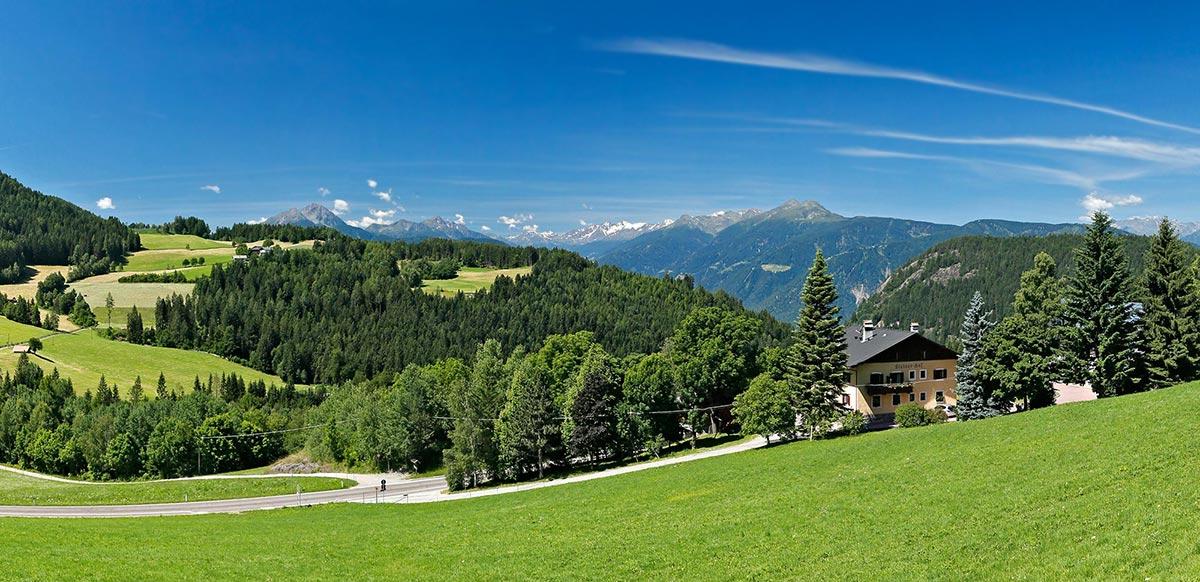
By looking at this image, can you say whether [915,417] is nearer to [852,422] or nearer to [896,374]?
[852,422]

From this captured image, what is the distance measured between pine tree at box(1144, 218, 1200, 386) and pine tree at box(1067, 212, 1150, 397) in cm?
105

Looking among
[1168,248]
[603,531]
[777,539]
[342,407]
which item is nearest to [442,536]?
[603,531]

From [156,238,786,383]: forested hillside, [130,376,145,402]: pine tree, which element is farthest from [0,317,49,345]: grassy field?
[130,376,145,402]: pine tree

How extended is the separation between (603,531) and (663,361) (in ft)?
127

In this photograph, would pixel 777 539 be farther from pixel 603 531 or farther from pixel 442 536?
pixel 442 536

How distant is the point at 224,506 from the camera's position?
60906 mm

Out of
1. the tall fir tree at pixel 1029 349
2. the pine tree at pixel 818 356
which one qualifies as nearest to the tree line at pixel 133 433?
the pine tree at pixel 818 356

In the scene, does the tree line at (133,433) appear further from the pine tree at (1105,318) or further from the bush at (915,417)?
the pine tree at (1105,318)

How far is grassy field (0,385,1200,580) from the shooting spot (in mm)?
17953

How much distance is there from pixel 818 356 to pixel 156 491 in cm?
6548

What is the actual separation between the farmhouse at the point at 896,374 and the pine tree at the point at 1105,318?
80.7ft

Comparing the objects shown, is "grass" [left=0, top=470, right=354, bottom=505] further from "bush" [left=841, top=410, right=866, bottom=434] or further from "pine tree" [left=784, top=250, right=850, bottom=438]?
"bush" [left=841, top=410, right=866, bottom=434]

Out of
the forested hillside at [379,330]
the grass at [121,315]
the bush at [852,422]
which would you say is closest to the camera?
the bush at [852,422]

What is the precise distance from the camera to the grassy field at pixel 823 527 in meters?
18.0
